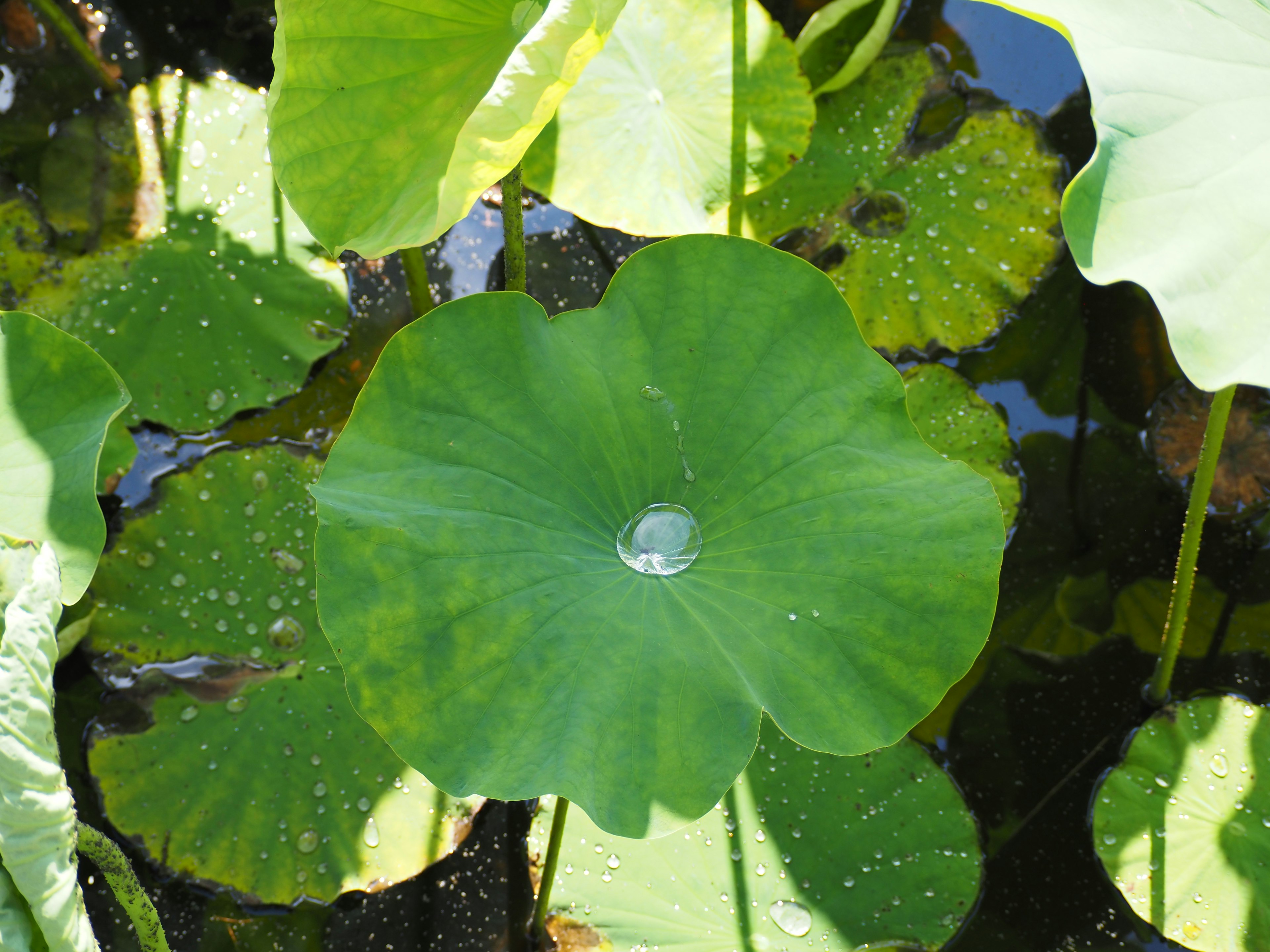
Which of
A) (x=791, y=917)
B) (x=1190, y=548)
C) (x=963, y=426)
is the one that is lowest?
(x=791, y=917)

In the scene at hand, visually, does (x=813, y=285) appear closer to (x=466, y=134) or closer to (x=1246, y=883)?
(x=466, y=134)

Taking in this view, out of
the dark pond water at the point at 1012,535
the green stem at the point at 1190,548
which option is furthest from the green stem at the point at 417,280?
the green stem at the point at 1190,548

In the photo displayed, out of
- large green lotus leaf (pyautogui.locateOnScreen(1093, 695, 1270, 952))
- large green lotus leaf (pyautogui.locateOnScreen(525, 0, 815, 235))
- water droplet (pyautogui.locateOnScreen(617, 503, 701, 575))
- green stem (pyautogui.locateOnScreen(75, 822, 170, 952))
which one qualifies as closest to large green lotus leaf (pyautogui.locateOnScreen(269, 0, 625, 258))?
large green lotus leaf (pyautogui.locateOnScreen(525, 0, 815, 235))

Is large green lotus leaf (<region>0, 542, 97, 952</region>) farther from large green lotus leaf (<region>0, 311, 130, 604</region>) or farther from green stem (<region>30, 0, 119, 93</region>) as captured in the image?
green stem (<region>30, 0, 119, 93</region>)

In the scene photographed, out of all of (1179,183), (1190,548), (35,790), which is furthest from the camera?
(1190,548)

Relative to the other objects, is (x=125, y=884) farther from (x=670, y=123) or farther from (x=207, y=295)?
(x=670, y=123)

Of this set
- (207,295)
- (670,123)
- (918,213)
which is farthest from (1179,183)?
(207,295)
